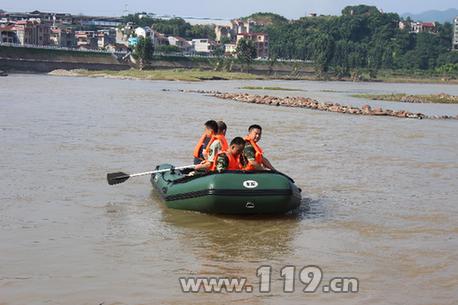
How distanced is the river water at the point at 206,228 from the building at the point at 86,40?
152625 mm

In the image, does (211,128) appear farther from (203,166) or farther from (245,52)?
(245,52)

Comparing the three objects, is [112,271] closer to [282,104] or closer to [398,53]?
[282,104]

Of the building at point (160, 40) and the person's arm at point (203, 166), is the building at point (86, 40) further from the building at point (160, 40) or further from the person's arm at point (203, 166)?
the person's arm at point (203, 166)

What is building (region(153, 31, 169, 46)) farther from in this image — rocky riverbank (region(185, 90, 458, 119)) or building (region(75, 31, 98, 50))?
rocky riverbank (region(185, 90, 458, 119))

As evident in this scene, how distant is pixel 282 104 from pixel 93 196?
36329 mm

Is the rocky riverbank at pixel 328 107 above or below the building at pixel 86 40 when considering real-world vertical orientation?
below

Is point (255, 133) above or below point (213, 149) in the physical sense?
above

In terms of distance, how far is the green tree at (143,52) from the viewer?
123688 millimetres

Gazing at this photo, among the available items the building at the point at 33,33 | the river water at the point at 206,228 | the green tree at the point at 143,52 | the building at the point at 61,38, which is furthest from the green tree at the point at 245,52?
the river water at the point at 206,228

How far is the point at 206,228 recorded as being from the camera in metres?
11.9

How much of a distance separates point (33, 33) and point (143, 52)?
43.8m

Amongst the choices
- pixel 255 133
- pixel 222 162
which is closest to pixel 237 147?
pixel 222 162

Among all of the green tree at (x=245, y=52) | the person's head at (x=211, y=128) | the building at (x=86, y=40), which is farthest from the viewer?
the building at (x=86, y=40)

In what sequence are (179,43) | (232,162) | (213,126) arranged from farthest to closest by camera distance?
(179,43), (213,126), (232,162)
